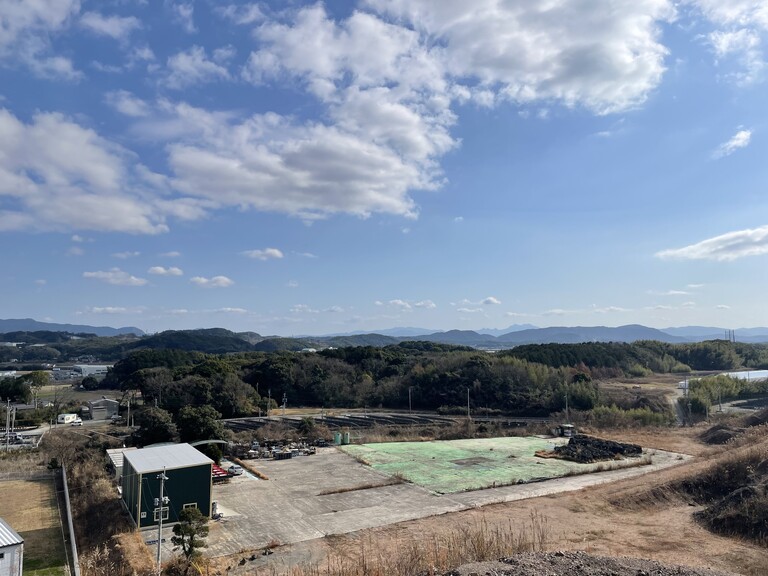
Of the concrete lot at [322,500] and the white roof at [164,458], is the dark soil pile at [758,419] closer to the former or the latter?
the concrete lot at [322,500]

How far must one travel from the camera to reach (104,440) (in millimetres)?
30594

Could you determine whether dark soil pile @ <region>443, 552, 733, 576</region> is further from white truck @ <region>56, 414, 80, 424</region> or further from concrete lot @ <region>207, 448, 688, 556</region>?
white truck @ <region>56, 414, 80, 424</region>

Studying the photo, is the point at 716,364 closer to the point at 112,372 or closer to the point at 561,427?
the point at 561,427

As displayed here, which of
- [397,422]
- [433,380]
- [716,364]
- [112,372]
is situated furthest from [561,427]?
[112,372]

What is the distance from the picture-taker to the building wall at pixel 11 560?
12031 mm

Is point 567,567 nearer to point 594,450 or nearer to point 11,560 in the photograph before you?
point 11,560

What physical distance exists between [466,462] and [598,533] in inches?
437

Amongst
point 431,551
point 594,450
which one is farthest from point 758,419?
point 431,551

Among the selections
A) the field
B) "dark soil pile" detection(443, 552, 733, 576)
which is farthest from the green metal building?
"dark soil pile" detection(443, 552, 733, 576)

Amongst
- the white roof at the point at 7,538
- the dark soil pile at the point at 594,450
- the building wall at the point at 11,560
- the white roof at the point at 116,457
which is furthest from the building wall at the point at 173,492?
the dark soil pile at the point at 594,450

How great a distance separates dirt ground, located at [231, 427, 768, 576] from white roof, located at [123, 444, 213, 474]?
5.23 m

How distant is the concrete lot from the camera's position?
16.8 meters

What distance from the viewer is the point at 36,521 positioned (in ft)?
61.2

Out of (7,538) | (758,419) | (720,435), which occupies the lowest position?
(720,435)
